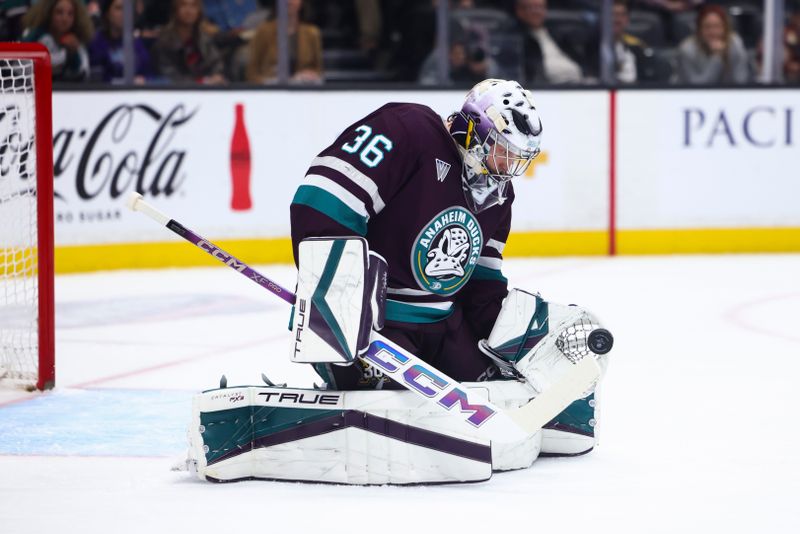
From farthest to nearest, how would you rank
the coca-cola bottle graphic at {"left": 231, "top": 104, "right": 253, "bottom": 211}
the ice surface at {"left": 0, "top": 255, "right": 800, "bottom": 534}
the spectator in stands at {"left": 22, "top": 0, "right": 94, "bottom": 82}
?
the coca-cola bottle graphic at {"left": 231, "top": 104, "right": 253, "bottom": 211}
the spectator in stands at {"left": 22, "top": 0, "right": 94, "bottom": 82}
the ice surface at {"left": 0, "top": 255, "right": 800, "bottom": 534}

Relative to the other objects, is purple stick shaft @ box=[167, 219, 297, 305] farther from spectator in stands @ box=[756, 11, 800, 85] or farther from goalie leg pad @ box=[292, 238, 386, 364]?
spectator in stands @ box=[756, 11, 800, 85]

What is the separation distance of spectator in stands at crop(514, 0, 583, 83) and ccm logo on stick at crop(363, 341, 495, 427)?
462 centimetres

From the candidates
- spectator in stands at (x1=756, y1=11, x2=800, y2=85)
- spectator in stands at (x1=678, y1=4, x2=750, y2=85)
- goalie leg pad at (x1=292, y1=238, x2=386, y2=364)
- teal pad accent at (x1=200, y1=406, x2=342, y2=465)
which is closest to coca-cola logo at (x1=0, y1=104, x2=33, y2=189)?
teal pad accent at (x1=200, y1=406, x2=342, y2=465)

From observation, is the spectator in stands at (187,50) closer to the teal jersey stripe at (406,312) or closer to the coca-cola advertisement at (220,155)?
the coca-cola advertisement at (220,155)

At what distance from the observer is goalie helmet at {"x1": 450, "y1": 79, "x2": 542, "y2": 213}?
273 cm

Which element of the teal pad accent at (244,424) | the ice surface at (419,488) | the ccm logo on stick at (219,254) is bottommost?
the ice surface at (419,488)

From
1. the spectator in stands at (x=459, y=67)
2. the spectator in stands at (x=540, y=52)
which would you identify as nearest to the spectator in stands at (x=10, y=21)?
the spectator in stands at (x=459, y=67)

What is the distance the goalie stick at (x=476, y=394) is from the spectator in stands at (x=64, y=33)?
399cm

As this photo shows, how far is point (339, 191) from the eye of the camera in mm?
2631

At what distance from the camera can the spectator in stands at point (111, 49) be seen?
638 centimetres

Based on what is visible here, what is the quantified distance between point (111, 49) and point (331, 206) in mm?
4102

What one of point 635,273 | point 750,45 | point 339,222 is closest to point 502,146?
point 339,222

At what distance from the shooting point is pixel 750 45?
23.9 ft

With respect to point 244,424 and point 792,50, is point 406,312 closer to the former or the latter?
point 244,424
